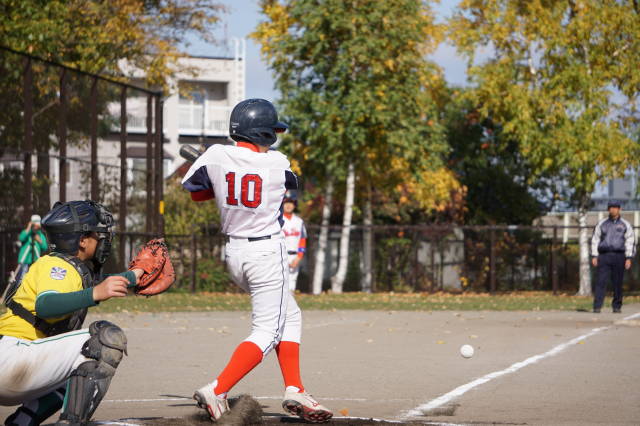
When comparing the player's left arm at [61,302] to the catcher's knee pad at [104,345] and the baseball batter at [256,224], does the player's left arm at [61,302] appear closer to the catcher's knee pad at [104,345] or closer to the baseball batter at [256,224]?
the catcher's knee pad at [104,345]

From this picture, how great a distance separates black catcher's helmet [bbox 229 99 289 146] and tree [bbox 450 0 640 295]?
2270cm

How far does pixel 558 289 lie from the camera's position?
101 feet

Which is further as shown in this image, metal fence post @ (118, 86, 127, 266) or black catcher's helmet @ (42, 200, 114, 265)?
metal fence post @ (118, 86, 127, 266)

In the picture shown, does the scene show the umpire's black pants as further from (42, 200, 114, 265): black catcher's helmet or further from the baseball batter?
(42, 200, 114, 265): black catcher's helmet

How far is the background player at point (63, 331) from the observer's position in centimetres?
491

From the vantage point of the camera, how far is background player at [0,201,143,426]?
16.1 ft

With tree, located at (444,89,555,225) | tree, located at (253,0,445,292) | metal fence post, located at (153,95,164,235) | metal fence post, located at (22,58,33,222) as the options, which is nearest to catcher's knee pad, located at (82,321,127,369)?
metal fence post, located at (22,58,33,222)

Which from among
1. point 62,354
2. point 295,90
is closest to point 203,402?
point 62,354

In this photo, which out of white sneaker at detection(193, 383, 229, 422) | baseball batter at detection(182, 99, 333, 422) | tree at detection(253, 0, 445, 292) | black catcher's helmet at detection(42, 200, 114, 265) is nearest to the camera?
black catcher's helmet at detection(42, 200, 114, 265)

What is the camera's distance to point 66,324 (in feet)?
17.1

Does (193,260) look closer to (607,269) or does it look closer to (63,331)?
(607,269)

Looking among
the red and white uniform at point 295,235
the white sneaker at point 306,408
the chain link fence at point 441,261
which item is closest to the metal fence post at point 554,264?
the chain link fence at point 441,261

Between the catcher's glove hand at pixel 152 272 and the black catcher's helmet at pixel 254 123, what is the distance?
56.5 inches

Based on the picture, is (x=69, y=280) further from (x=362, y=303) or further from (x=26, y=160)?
(x=362, y=303)
